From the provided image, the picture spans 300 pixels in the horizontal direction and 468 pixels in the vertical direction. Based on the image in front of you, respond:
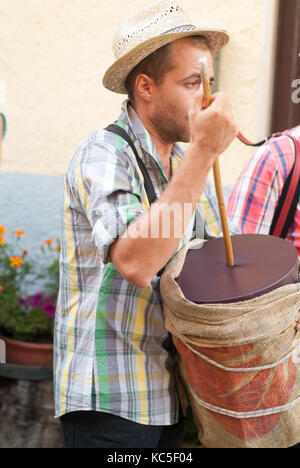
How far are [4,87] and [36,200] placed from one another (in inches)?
28.1

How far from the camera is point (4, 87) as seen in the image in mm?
3689

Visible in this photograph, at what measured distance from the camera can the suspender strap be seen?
194cm

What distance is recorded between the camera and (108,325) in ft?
5.16

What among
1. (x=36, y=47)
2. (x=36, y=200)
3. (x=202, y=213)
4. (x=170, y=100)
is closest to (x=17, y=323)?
(x=36, y=200)

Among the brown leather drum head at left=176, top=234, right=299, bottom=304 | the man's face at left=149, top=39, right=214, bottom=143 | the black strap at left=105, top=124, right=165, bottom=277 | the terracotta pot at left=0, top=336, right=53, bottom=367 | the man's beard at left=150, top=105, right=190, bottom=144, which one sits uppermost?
the man's face at left=149, top=39, right=214, bottom=143

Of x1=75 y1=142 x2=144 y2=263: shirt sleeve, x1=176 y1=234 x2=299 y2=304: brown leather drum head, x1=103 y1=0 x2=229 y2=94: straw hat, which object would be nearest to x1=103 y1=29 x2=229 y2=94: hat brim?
x1=103 y1=0 x2=229 y2=94: straw hat

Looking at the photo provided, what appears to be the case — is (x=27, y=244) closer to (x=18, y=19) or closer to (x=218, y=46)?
(x=18, y=19)

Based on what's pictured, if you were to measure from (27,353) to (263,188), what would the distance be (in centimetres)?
192

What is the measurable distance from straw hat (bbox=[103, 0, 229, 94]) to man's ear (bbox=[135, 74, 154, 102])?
0.05 meters

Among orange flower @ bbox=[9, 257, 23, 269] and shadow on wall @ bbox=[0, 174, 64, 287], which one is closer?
orange flower @ bbox=[9, 257, 23, 269]

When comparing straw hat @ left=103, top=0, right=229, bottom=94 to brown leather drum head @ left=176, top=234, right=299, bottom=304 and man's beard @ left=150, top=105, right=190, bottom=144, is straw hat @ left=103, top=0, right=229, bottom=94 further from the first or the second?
brown leather drum head @ left=176, top=234, right=299, bottom=304

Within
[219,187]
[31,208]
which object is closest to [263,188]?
[219,187]

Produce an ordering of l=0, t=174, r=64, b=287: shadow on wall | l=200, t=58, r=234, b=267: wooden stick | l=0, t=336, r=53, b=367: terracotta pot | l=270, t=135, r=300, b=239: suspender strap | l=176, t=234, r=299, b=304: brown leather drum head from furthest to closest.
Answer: l=0, t=174, r=64, b=287: shadow on wall → l=0, t=336, r=53, b=367: terracotta pot → l=270, t=135, r=300, b=239: suspender strap → l=176, t=234, r=299, b=304: brown leather drum head → l=200, t=58, r=234, b=267: wooden stick

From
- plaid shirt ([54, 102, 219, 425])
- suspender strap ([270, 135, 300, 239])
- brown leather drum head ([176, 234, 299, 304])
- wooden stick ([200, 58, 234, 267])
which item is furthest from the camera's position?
suspender strap ([270, 135, 300, 239])
